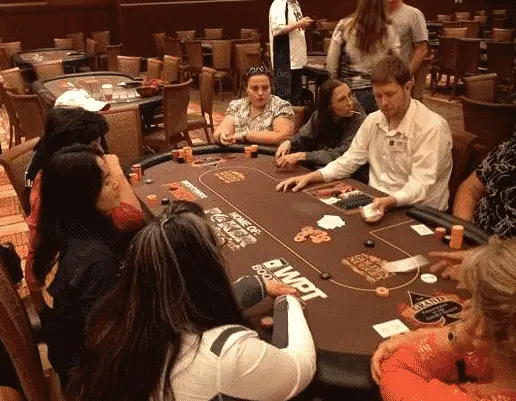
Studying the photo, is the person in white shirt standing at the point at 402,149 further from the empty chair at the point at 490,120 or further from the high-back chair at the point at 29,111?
the high-back chair at the point at 29,111

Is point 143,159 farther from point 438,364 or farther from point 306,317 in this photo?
point 438,364

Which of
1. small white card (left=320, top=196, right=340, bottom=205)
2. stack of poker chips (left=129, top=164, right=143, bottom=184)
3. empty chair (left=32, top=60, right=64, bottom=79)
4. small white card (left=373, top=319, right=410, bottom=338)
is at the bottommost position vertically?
small white card (left=373, top=319, right=410, bottom=338)

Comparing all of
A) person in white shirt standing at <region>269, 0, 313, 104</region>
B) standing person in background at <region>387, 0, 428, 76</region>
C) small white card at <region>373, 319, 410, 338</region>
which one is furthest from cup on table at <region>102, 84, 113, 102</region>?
small white card at <region>373, 319, 410, 338</region>

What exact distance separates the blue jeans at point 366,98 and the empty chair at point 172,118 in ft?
4.92

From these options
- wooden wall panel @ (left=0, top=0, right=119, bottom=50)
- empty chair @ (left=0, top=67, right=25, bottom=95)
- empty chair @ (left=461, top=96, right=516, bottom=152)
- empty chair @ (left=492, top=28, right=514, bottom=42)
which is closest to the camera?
empty chair @ (left=461, top=96, right=516, bottom=152)

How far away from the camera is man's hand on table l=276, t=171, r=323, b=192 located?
8.63 feet

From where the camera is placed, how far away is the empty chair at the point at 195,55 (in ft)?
26.8

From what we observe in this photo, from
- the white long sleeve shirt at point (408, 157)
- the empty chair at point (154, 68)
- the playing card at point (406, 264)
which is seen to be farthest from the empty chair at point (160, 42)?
the playing card at point (406, 264)

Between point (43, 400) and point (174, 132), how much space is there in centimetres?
330

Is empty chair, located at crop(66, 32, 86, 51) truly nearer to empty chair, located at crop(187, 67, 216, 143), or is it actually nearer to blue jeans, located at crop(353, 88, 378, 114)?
empty chair, located at crop(187, 67, 216, 143)

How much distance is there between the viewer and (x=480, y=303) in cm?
109

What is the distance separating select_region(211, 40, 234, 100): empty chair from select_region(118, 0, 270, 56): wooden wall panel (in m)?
2.61

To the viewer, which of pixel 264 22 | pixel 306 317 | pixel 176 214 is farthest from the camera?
pixel 264 22

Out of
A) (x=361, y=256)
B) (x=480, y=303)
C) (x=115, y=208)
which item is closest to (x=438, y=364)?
(x=480, y=303)
